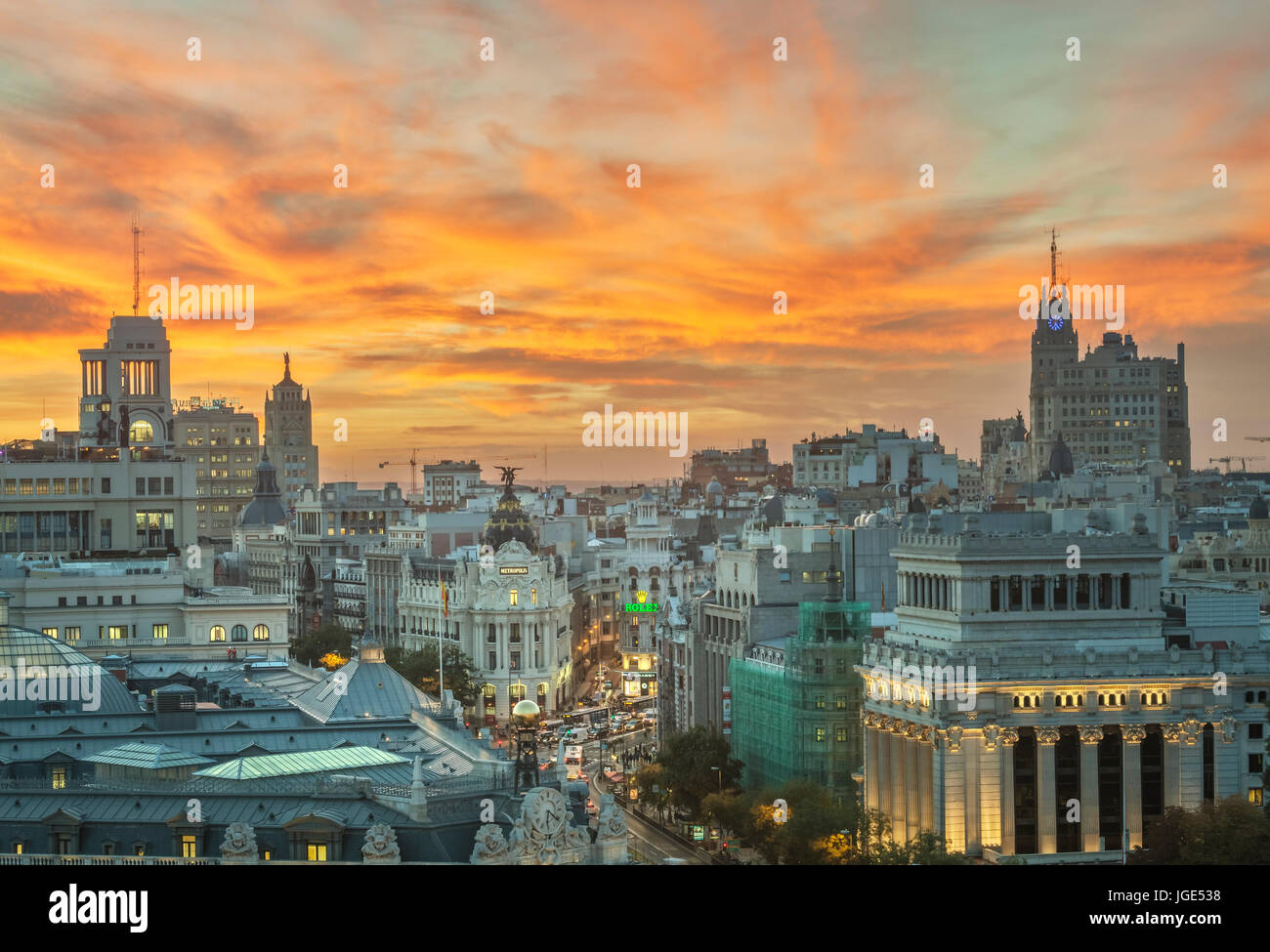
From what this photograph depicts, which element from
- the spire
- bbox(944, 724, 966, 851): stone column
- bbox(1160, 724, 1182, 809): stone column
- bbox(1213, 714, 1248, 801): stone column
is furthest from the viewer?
the spire

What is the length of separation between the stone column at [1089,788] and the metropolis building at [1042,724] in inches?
2.0

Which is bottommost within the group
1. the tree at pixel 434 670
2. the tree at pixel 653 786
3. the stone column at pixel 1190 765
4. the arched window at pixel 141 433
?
the tree at pixel 653 786

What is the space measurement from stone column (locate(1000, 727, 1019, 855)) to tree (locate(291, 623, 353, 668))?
274 ft

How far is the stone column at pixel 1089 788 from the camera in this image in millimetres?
71375

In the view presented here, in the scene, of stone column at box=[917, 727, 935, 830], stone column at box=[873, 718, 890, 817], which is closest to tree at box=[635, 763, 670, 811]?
stone column at box=[873, 718, 890, 817]

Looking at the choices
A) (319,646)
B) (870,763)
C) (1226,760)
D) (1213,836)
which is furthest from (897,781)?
(319,646)

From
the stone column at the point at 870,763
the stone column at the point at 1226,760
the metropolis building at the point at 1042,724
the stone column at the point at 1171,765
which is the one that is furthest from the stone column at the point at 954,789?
the stone column at the point at 1226,760

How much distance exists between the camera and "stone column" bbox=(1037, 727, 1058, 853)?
7094 cm

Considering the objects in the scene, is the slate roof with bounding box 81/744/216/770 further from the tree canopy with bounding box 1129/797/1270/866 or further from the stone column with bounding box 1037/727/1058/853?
the tree canopy with bounding box 1129/797/1270/866

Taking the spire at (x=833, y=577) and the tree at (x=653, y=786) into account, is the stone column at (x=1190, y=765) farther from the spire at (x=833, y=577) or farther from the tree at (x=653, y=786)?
the spire at (x=833, y=577)
